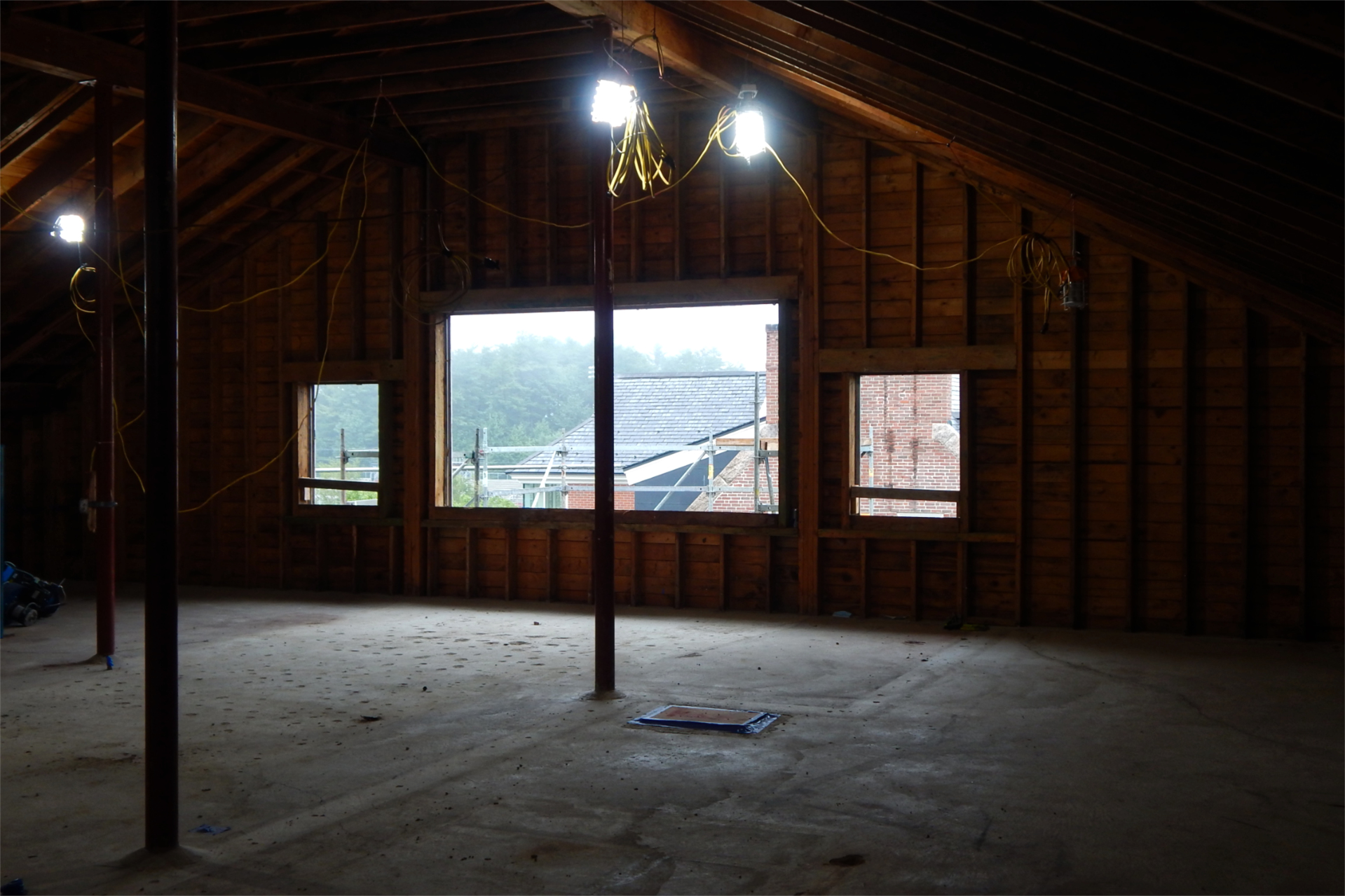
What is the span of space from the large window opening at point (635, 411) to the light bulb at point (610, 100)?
3277 millimetres

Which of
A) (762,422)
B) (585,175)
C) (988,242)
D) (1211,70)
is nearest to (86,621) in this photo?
(585,175)

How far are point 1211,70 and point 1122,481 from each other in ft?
18.2

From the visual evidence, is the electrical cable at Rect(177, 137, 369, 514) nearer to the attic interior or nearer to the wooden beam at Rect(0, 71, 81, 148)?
the attic interior

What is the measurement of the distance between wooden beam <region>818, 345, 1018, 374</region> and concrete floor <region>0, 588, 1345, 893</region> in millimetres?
2172

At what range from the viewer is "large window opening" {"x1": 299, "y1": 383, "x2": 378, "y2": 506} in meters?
11.1

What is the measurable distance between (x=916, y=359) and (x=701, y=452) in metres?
5.97

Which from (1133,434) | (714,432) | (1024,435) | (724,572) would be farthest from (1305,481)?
(714,432)

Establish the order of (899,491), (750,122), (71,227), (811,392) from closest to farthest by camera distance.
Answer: (750,122) → (71,227) → (899,491) → (811,392)

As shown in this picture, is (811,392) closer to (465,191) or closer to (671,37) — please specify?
(671,37)

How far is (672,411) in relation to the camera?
15.2 meters

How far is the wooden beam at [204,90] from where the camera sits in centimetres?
715

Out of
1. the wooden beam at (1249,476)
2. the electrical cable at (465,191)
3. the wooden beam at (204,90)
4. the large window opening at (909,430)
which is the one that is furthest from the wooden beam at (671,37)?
the large window opening at (909,430)

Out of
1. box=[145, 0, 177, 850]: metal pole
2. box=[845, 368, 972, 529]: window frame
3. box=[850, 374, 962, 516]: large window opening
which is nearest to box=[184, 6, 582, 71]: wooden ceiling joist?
box=[845, 368, 972, 529]: window frame

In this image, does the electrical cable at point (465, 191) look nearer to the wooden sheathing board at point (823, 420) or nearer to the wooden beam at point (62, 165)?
the wooden sheathing board at point (823, 420)
